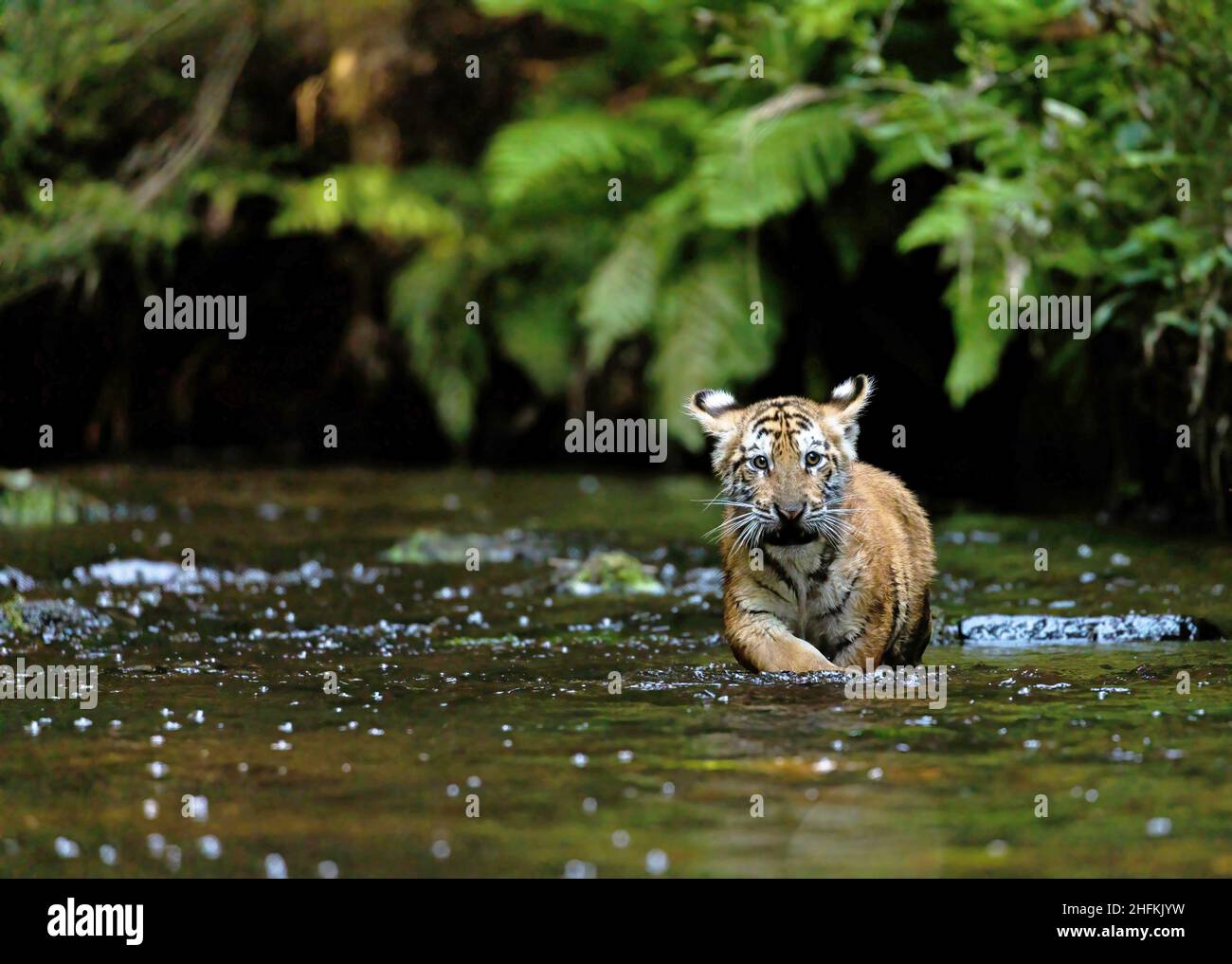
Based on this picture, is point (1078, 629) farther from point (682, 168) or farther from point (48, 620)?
point (682, 168)

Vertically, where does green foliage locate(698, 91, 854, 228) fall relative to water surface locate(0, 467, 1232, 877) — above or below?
above

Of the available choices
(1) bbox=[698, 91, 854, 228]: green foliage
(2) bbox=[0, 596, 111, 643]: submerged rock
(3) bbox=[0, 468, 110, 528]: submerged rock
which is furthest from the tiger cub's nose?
(1) bbox=[698, 91, 854, 228]: green foliage

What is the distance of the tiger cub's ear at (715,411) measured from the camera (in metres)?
6.81

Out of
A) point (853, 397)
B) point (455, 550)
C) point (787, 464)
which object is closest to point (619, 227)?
point (455, 550)

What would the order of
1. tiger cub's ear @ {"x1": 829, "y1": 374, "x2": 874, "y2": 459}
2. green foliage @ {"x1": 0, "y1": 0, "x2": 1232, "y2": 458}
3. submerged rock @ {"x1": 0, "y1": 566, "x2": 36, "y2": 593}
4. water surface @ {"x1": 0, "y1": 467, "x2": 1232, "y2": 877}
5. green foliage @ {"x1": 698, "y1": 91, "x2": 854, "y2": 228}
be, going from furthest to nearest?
green foliage @ {"x1": 698, "y1": 91, "x2": 854, "y2": 228}, green foliage @ {"x1": 0, "y1": 0, "x2": 1232, "y2": 458}, submerged rock @ {"x1": 0, "y1": 566, "x2": 36, "y2": 593}, tiger cub's ear @ {"x1": 829, "y1": 374, "x2": 874, "y2": 459}, water surface @ {"x1": 0, "y1": 467, "x2": 1232, "y2": 877}

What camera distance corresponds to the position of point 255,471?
47.4ft

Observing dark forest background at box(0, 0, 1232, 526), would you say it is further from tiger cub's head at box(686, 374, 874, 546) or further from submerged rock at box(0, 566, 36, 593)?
tiger cub's head at box(686, 374, 874, 546)

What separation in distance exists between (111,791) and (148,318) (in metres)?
11.3

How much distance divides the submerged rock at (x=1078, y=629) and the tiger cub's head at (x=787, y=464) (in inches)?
44.0

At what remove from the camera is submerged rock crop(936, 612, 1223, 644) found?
7.00 metres

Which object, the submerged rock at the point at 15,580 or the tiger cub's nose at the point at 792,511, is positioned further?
the submerged rock at the point at 15,580

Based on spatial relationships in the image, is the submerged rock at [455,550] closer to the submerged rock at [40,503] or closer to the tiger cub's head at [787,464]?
the submerged rock at [40,503]

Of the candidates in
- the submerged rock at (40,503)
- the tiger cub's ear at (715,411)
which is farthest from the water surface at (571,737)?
the submerged rock at (40,503)

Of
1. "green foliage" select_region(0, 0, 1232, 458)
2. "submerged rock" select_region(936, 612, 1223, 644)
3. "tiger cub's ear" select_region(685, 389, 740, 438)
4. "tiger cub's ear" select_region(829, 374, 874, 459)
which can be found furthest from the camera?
"green foliage" select_region(0, 0, 1232, 458)
